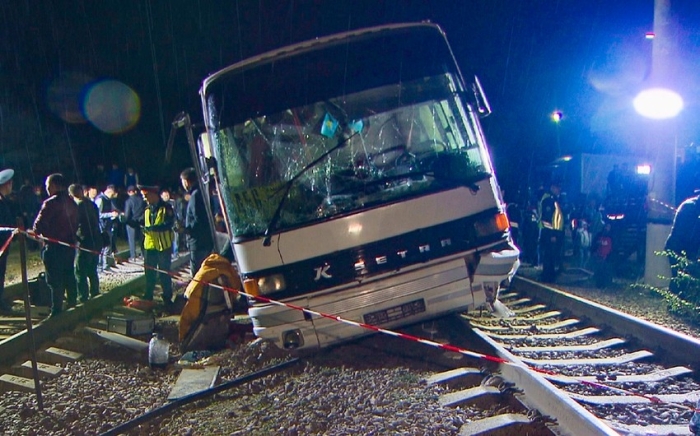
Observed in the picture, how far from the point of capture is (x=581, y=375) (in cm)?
552

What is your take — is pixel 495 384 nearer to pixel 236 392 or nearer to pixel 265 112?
pixel 236 392

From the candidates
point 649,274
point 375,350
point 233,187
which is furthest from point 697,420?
point 649,274

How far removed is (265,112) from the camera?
6.15 m

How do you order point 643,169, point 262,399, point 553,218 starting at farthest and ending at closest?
point 643,169 < point 553,218 < point 262,399

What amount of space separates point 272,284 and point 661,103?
6987mm

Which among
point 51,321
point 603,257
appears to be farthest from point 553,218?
point 51,321

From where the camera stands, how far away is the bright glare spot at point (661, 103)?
9.63m

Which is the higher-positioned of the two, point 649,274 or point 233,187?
point 233,187

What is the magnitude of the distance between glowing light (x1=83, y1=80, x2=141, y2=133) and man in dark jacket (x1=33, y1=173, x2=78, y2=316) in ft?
91.0

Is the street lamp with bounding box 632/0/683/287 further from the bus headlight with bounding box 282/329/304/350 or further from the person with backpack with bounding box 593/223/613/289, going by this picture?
the bus headlight with bounding box 282/329/304/350

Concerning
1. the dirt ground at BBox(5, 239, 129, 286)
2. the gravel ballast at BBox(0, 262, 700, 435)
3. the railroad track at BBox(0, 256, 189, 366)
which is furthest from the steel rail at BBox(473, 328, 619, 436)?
the dirt ground at BBox(5, 239, 129, 286)

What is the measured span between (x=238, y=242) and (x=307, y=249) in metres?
0.66

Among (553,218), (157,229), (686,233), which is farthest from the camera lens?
(553,218)

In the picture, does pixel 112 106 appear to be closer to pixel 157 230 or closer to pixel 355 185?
pixel 157 230
